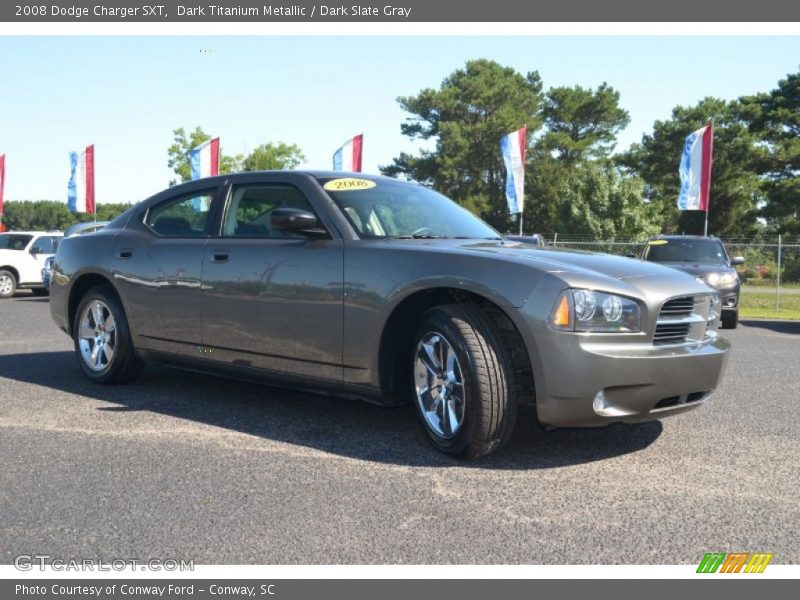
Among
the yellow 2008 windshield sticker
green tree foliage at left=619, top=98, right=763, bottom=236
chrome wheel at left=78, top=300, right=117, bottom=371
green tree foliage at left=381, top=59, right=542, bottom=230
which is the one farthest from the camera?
green tree foliage at left=381, top=59, right=542, bottom=230

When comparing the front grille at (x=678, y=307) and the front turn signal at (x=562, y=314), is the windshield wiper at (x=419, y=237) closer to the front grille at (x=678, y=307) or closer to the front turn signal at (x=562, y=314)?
the front turn signal at (x=562, y=314)

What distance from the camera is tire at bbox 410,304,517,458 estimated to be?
3916mm

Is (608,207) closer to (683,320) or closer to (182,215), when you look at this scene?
(182,215)

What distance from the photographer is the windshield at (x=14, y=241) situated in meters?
19.2

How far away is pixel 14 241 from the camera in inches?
760

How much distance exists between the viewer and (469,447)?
4000mm

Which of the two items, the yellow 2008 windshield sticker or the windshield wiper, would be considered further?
the yellow 2008 windshield sticker

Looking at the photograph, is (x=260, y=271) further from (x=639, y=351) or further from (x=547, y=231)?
(x=547, y=231)

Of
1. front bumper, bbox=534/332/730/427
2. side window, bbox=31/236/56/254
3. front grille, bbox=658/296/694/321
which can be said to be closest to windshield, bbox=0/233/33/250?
side window, bbox=31/236/56/254

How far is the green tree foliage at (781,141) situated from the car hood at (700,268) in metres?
28.6

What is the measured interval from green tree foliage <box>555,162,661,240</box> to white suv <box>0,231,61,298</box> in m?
36.8

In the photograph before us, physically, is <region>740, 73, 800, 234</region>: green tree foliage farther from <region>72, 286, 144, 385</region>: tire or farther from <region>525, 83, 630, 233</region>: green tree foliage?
<region>72, 286, 144, 385</region>: tire

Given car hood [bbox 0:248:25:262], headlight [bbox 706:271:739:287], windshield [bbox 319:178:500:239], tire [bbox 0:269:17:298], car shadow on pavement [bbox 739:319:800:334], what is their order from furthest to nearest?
car hood [bbox 0:248:25:262], tire [bbox 0:269:17:298], car shadow on pavement [bbox 739:319:800:334], headlight [bbox 706:271:739:287], windshield [bbox 319:178:500:239]

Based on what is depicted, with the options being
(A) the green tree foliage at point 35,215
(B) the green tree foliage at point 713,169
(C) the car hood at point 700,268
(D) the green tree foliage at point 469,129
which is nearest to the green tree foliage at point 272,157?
(D) the green tree foliage at point 469,129
